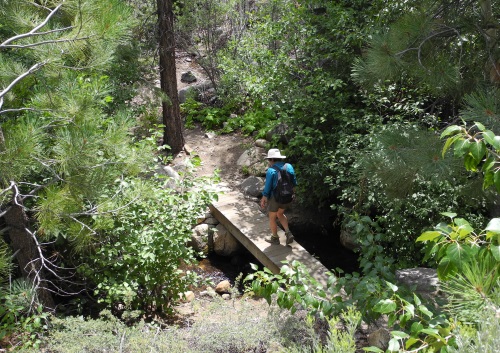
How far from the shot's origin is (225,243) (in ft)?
27.8

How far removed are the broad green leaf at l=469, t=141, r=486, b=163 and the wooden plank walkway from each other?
3.90m

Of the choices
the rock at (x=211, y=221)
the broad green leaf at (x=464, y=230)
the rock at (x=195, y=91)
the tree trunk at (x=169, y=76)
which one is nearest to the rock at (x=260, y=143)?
the tree trunk at (x=169, y=76)

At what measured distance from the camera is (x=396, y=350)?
93.4 inches

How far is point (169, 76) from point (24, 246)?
576 centimetres

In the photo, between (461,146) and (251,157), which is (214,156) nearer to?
(251,157)

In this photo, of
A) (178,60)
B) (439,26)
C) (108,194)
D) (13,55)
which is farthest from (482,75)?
(178,60)

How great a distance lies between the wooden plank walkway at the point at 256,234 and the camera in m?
6.85

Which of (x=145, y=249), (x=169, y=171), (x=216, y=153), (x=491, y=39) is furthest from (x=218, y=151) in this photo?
(x=491, y=39)

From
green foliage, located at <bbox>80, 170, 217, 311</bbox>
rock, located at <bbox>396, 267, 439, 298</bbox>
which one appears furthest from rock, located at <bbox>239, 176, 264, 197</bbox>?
rock, located at <bbox>396, 267, 439, 298</bbox>

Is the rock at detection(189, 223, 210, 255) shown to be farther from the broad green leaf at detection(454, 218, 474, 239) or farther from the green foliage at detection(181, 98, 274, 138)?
the broad green leaf at detection(454, 218, 474, 239)

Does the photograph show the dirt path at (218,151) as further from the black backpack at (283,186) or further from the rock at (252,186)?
the black backpack at (283,186)

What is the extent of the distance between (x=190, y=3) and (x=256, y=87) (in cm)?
398

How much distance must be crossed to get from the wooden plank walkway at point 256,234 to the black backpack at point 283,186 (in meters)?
0.76

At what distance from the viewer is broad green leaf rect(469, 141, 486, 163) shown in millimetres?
2598
